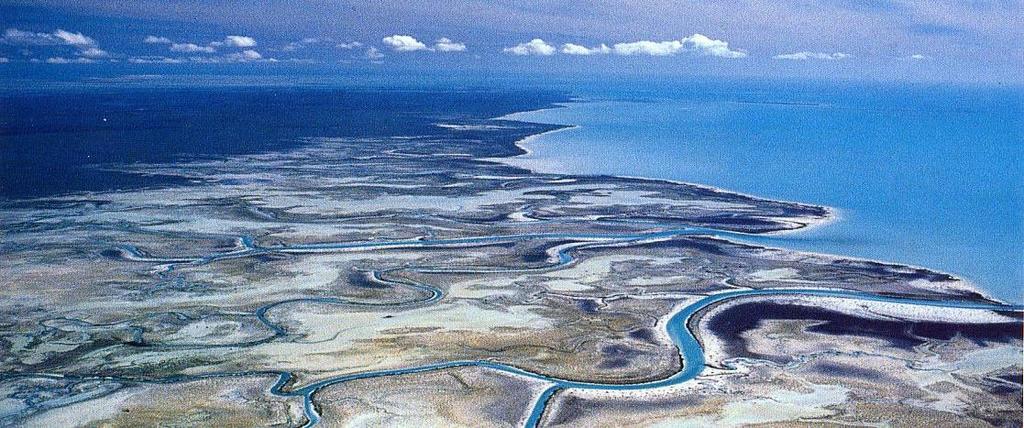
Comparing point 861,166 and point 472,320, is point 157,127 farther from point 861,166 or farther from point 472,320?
point 472,320

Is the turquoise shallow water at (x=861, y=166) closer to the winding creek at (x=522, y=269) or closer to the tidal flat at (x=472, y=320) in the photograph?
the tidal flat at (x=472, y=320)

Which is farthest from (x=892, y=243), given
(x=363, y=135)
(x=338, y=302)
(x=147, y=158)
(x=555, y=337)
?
(x=363, y=135)

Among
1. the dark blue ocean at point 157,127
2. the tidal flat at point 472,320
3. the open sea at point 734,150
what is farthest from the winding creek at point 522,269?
the dark blue ocean at point 157,127

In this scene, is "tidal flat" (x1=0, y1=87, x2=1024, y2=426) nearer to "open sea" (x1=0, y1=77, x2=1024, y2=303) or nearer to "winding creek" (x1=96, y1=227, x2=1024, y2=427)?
"winding creek" (x1=96, y1=227, x2=1024, y2=427)

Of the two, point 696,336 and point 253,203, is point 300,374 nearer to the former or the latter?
point 696,336

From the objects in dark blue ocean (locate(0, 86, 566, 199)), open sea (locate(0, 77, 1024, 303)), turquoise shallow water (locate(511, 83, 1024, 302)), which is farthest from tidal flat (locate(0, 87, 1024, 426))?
dark blue ocean (locate(0, 86, 566, 199))

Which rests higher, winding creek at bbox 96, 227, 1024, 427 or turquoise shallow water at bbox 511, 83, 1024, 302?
turquoise shallow water at bbox 511, 83, 1024, 302
